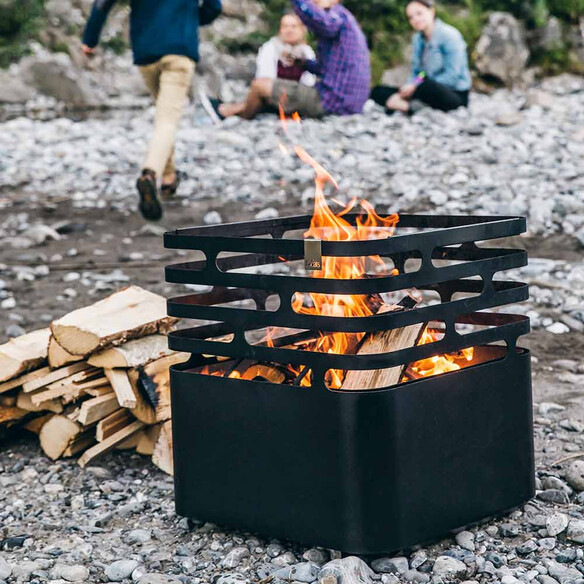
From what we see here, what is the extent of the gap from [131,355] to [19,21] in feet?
56.0

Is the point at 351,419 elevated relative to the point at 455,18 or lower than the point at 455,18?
lower

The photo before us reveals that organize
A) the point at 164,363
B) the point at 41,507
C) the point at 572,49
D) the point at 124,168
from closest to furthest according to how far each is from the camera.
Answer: the point at 41,507 < the point at 164,363 < the point at 124,168 < the point at 572,49

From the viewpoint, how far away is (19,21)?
767 inches

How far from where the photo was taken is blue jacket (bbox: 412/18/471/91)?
45.3 feet

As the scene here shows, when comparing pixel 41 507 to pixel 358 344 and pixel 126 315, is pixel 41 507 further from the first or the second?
pixel 358 344

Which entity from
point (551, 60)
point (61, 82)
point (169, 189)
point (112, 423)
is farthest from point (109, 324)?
point (551, 60)

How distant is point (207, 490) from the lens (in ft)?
10.9

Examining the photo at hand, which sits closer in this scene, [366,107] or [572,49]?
[366,107]

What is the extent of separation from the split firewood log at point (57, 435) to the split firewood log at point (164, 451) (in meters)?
0.35

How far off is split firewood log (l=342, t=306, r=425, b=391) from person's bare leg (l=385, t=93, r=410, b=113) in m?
10.9

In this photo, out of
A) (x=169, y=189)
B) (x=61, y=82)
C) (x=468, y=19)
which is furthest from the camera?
(x=468, y=19)

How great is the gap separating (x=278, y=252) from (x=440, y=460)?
0.81 m

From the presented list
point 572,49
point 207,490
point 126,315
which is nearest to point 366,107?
point 572,49

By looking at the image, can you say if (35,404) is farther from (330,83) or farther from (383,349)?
(330,83)
